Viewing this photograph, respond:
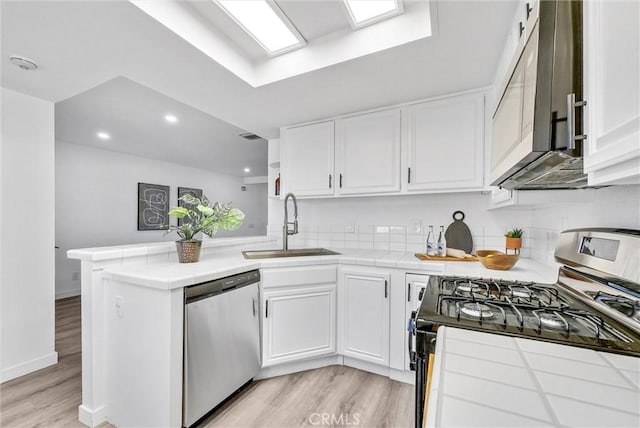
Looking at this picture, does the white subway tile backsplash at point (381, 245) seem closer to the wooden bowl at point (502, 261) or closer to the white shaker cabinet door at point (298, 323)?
the white shaker cabinet door at point (298, 323)

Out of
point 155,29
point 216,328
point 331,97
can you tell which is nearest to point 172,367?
point 216,328

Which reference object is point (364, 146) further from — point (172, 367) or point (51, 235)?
point (51, 235)

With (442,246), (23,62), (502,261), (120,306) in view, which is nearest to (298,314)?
(120,306)

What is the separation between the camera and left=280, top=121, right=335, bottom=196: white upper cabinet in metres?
2.60

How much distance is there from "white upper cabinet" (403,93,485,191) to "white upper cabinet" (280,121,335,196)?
26.9 inches

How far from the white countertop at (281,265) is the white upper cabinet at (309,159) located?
2.52 ft

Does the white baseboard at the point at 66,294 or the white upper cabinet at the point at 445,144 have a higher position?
the white upper cabinet at the point at 445,144

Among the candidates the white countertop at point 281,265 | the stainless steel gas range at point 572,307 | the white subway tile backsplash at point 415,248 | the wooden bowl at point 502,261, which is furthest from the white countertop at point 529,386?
the white subway tile backsplash at point 415,248

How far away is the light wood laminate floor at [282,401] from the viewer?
161 cm

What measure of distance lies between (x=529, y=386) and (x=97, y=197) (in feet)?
18.1

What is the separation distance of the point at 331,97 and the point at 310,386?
209 centimetres

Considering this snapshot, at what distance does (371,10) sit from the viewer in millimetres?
1515

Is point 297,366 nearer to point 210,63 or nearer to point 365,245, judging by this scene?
point 365,245

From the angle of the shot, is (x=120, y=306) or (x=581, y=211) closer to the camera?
(x=581, y=211)
